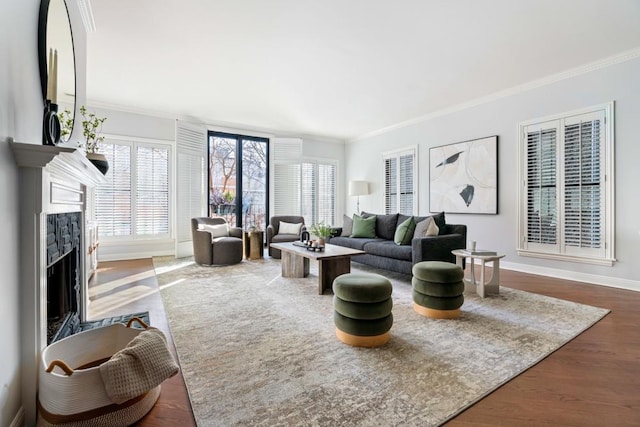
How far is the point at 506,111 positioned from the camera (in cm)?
486

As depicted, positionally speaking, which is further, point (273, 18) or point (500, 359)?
point (273, 18)

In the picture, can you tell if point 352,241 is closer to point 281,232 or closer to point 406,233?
point 406,233

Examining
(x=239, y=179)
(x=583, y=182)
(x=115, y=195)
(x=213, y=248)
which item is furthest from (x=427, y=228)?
(x=115, y=195)

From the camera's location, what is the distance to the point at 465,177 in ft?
17.7

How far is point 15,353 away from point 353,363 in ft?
5.68

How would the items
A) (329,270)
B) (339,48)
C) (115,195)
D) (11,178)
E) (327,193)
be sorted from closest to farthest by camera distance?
(11,178), (339,48), (329,270), (115,195), (327,193)

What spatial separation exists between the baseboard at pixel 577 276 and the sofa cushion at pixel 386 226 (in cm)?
180

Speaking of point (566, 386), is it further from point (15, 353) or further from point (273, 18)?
point (273, 18)

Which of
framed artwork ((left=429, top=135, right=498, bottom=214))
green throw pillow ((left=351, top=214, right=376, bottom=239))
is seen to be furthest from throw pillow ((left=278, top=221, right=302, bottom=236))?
framed artwork ((left=429, top=135, right=498, bottom=214))

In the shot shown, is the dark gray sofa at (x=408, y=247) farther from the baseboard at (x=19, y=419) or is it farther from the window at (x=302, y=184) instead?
the baseboard at (x=19, y=419)

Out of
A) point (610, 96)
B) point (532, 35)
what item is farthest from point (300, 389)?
point (610, 96)

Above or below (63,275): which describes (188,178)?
above

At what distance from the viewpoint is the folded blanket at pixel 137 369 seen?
1382 millimetres

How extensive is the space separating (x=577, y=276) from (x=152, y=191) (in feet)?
23.5
